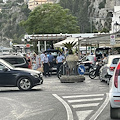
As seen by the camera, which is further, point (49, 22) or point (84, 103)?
point (49, 22)

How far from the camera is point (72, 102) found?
1465cm

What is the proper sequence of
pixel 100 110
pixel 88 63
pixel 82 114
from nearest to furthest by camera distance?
pixel 82 114 → pixel 100 110 → pixel 88 63

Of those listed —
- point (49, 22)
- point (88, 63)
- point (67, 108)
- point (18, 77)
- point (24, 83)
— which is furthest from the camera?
point (49, 22)

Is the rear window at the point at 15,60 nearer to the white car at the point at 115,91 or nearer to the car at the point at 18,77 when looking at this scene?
the car at the point at 18,77

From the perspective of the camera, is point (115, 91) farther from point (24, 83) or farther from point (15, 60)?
point (15, 60)

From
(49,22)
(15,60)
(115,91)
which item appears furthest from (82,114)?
(49,22)

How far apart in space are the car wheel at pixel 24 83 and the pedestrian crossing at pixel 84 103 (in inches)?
128

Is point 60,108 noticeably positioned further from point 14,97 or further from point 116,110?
point 14,97

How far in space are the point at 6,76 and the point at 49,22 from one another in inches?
3185

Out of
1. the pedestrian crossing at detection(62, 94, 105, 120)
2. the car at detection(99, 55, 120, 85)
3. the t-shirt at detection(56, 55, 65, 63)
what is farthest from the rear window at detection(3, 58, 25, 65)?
the pedestrian crossing at detection(62, 94, 105, 120)

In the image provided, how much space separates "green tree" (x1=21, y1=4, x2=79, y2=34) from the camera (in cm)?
9819

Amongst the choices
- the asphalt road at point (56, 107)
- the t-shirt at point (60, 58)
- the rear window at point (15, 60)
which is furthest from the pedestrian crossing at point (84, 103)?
the t-shirt at point (60, 58)

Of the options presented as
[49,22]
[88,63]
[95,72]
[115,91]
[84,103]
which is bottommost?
[95,72]

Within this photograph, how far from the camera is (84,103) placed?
1422 centimetres
